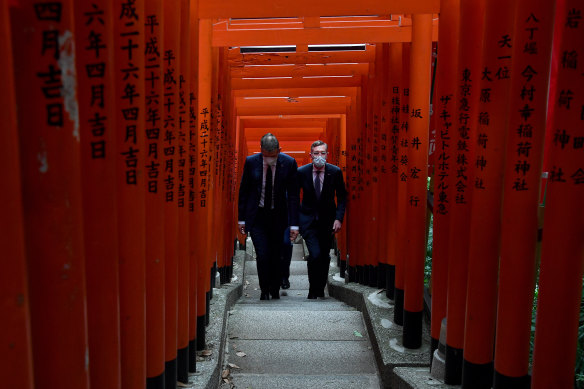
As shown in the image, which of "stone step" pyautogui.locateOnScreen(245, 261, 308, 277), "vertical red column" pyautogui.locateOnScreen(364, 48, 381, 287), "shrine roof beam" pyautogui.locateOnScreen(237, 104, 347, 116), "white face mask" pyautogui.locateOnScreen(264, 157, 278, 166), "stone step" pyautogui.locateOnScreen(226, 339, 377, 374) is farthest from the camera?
"stone step" pyautogui.locateOnScreen(245, 261, 308, 277)

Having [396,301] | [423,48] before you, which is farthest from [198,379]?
[423,48]

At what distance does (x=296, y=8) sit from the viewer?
418cm

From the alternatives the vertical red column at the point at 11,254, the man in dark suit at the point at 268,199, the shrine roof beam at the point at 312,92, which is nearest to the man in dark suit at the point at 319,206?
the man in dark suit at the point at 268,199

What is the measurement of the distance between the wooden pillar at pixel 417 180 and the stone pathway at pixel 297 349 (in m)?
0.59

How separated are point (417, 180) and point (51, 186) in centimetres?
303

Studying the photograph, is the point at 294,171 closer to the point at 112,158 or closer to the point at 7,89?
the point at 112,158

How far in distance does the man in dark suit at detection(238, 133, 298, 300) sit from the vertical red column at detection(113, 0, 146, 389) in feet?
13.8

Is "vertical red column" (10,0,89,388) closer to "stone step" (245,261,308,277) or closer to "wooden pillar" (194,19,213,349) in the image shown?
"wooden pillar" (194,19,213,349)

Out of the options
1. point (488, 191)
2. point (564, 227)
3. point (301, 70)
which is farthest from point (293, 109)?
point (564, 227)

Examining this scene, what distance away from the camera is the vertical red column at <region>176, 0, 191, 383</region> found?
3010 millimetres

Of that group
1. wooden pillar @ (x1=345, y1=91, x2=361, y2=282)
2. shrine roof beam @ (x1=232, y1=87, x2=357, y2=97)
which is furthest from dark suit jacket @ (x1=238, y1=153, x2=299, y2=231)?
shrine roof beam @ (x1=232, y1=87, x2=357, y2=97)

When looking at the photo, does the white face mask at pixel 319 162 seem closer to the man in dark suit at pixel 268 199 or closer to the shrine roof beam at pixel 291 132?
the man in dark suit at pixel 268 199

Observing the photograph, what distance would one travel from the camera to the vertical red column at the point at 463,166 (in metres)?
2.92

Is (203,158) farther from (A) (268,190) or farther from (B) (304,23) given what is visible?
(A) (268,190)
